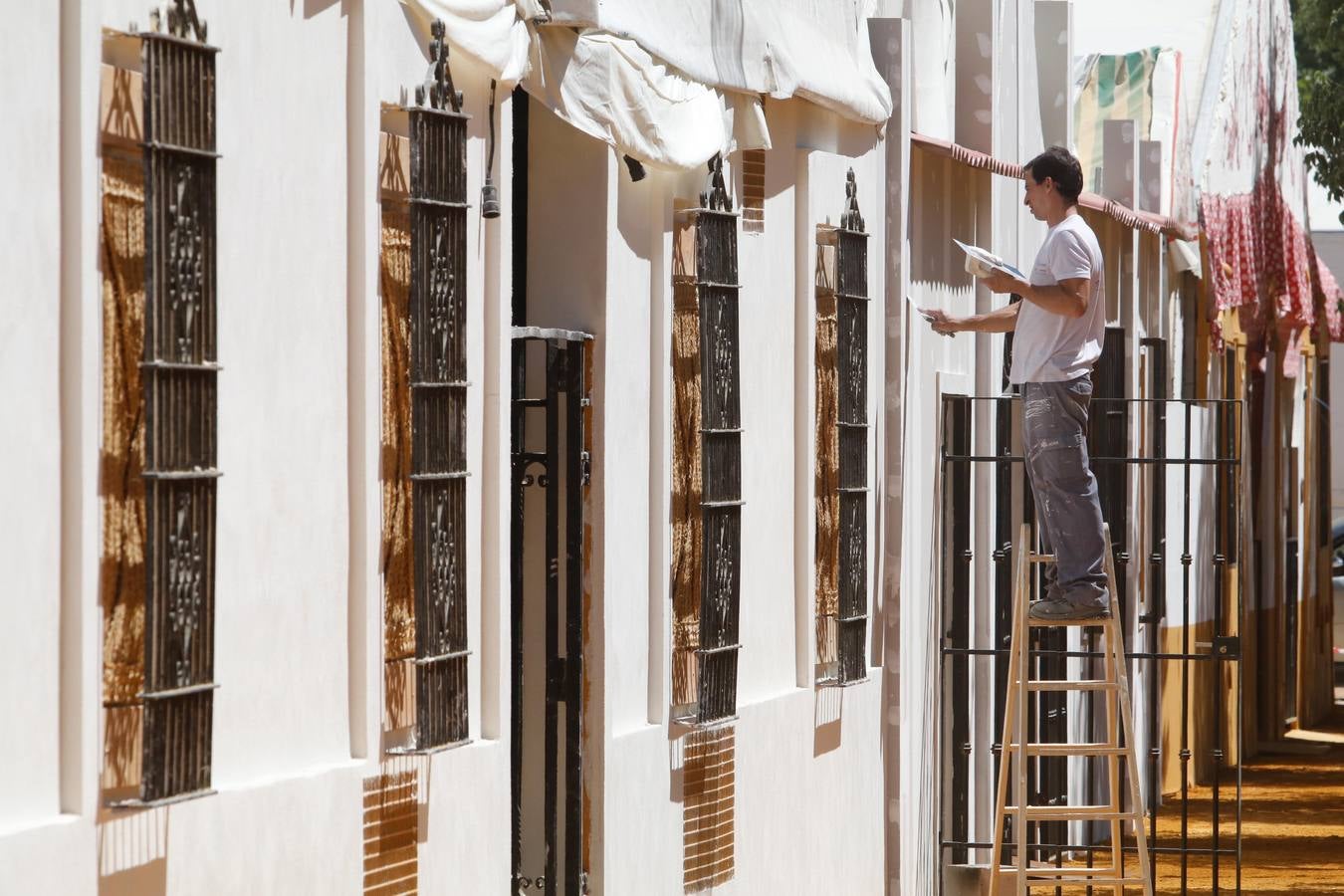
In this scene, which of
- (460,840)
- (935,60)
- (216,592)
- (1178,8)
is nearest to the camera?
(216,592)

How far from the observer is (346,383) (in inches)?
214

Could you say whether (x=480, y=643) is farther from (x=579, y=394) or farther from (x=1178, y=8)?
(x=1178, y=8)

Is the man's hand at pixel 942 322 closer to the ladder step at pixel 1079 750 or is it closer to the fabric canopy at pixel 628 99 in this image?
the fabric canopy at pixel 628 99

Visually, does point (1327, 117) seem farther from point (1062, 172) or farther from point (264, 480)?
point (264, 480)

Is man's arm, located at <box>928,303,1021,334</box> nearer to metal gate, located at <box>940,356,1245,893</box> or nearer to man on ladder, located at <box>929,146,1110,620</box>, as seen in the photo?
man on ladder, located at <box>929,146,1110,620</box>

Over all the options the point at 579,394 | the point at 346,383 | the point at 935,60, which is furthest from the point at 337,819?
the point at 935,60

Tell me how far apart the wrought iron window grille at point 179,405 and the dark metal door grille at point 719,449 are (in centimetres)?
297

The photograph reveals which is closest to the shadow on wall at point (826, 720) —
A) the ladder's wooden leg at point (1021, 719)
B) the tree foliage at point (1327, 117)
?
the ladder's wooden leg at point (1021, 719)

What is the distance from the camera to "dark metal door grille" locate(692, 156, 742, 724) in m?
7.54

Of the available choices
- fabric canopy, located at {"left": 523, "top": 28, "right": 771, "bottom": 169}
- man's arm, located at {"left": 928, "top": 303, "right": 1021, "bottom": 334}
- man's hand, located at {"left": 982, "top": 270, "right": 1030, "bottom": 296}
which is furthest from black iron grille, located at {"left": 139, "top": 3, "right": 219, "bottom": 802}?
man's arm, located at {"left": 928, "top": 303, "right": 1021, "bottom": 334}

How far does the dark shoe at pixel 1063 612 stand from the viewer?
808 centimetres

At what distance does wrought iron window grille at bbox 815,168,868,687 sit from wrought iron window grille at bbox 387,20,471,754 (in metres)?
3.07

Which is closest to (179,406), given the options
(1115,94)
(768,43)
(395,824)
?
(395,824)

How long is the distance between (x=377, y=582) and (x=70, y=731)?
1317mm
